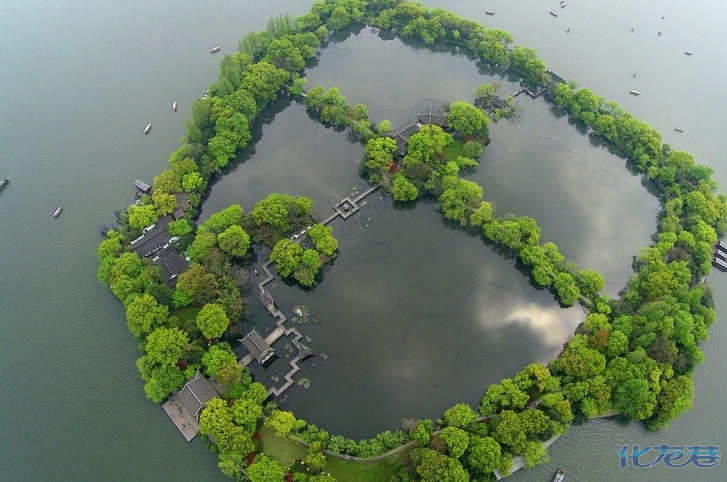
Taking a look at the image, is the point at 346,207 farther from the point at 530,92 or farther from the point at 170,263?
the point at 530,92

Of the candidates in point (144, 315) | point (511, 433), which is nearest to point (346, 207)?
point (144, 315)

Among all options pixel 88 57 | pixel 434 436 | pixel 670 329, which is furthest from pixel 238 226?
pixel 88 57

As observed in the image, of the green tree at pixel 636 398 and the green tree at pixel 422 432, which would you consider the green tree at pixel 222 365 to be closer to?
the green tree at pixel 422 432

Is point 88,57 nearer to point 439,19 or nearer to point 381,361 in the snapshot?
point 439,19

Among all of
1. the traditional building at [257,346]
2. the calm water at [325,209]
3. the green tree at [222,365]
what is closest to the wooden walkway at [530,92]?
the calm water at [325,209]

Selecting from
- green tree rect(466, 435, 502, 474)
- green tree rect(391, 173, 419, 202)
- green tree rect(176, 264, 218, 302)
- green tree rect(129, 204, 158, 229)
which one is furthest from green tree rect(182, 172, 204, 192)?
green tree rect(466, 435, 502, 474)

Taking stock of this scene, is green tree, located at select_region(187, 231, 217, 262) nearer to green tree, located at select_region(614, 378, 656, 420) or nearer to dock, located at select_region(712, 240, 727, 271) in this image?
green tree, located at select_region(614, 378, 656, 420)
